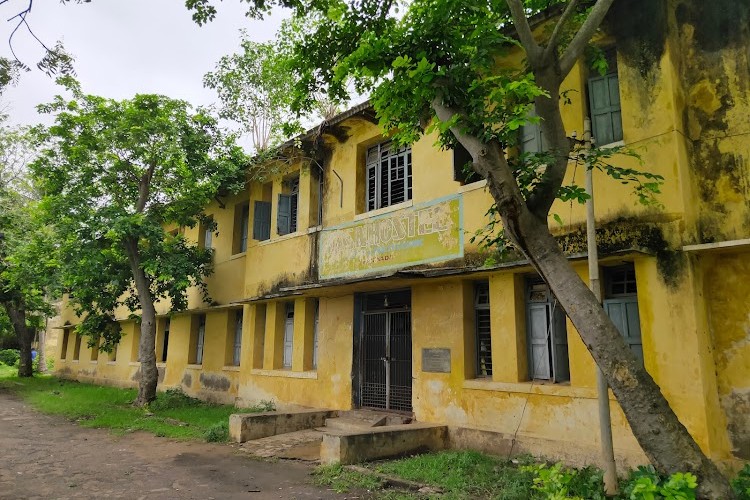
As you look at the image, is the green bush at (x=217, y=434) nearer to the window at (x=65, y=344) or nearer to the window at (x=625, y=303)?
the window at (x=625, y=303)

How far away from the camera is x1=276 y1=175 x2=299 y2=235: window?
12625mm

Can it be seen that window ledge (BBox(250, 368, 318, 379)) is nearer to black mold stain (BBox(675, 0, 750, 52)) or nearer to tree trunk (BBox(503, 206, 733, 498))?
tree trunk (BBox(503, 206, 733, 498))

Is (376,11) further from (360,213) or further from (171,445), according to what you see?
(171,445)

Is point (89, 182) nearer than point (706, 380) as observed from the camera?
No

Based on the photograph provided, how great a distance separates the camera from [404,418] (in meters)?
9.10

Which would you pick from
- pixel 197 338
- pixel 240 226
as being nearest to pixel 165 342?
pixel 197 338

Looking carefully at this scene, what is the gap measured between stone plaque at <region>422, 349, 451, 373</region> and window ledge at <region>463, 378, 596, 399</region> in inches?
18.8

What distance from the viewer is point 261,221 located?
1336 centimetres

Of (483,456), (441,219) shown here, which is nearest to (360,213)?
(441,219)

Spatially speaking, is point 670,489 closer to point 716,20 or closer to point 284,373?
point 716,20

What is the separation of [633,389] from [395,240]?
586 centimetres

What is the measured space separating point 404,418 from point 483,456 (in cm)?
185

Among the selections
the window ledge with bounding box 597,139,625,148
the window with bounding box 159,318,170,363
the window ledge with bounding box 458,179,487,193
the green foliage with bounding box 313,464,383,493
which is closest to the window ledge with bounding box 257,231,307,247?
the window ledge with bounding box 458,179,487,193

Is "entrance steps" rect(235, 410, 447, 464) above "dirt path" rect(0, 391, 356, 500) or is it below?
above
